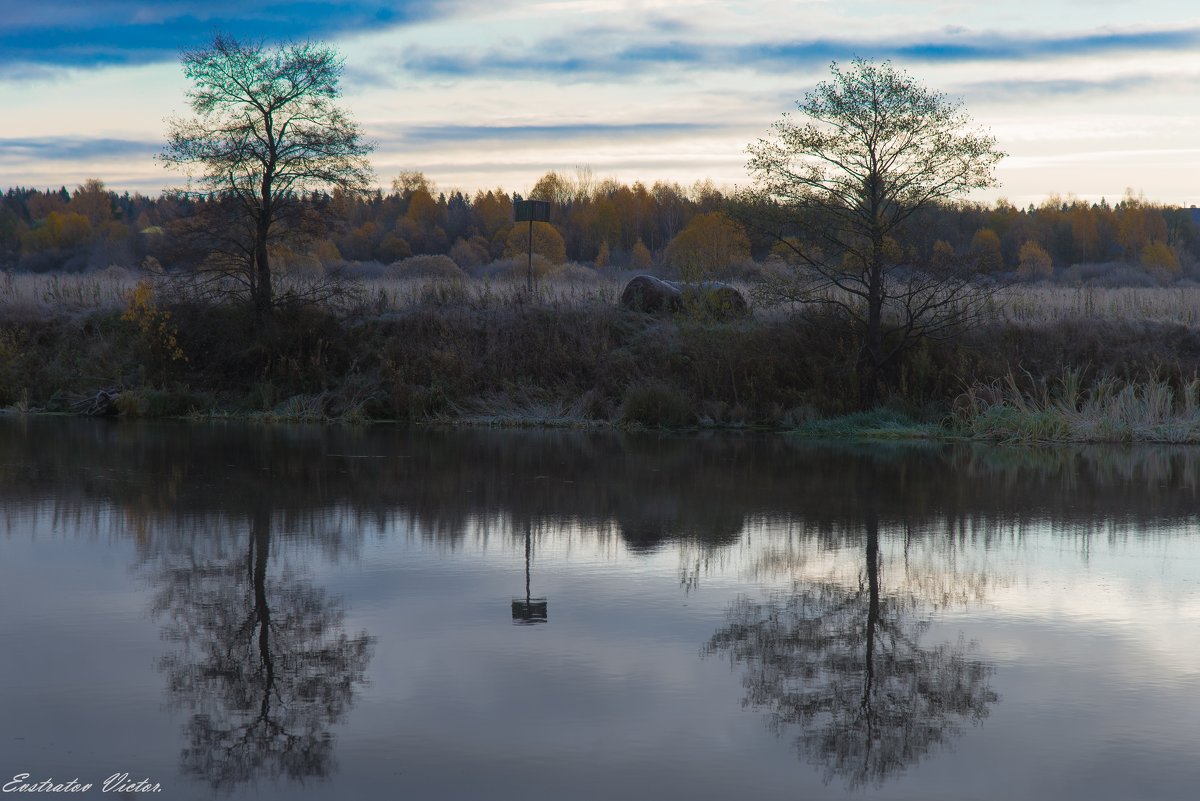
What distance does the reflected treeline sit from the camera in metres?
12.8

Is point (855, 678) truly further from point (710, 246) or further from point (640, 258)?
point (640, 258)

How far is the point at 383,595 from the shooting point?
8.91 metres

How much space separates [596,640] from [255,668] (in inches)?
83.8

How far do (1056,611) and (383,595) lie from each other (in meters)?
5.00

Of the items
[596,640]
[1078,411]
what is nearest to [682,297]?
[1078,411]

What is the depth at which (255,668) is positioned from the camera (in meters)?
6.96

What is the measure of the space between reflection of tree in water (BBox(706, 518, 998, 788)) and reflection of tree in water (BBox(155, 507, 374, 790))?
231 centimetres

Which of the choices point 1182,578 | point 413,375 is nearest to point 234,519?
point 1182,578

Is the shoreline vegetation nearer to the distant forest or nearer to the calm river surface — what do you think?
the calm river surface

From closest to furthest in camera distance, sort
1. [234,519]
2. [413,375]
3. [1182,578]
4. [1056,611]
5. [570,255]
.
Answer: [1056,611] → [1182,578] → [234,519] → [413,375] → [570,255]

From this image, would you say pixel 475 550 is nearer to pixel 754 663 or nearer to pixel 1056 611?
pixel 754 663

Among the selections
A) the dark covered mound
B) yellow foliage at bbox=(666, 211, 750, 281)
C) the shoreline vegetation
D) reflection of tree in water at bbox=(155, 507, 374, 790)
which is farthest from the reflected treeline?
yellow foliage at bbox=(666, 211, 750, 281)

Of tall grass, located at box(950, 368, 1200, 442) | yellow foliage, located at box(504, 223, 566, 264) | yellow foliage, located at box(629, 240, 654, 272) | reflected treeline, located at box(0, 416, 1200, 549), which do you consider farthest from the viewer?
yellow foliage, located at box(504, 223, 566, 264)

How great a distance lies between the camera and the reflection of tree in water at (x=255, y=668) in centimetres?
555
